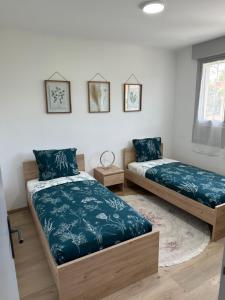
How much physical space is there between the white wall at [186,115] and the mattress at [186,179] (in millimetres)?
464

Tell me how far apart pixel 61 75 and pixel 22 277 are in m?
2.43

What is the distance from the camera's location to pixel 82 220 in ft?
6.12

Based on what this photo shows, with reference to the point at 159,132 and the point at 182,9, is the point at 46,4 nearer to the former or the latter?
the point at 182,9

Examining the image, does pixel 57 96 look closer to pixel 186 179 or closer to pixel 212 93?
pixel 186 179

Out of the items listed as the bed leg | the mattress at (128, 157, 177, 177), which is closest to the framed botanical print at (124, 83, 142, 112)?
the mattress at (128, 157, 177, 177)

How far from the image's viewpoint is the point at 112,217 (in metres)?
1.91

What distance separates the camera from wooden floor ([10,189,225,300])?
166 centimetres

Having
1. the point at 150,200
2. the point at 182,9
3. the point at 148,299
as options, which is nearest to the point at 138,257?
the point at 148,299

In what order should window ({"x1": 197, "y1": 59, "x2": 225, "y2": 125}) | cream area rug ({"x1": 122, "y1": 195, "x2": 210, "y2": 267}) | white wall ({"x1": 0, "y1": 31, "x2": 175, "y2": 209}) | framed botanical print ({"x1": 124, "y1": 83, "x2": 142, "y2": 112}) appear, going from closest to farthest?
cream area rug ({"x1": 122, "y1": 195, "x2": 210, "y2": 267}), white wall ({"x1": 0, "y1": 31, "x2": 175, "y2": 209}), window ({"x1": 197, "y1": 59, "x2": 225, "y2": 125}), framed botanical print ({"x1": 124, "y1": 83, "x2": 142, "y2": 112})

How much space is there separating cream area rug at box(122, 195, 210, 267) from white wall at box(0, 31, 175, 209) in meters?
1.02

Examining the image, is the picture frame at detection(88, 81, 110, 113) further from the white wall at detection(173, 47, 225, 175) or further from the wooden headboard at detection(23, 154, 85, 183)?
the white wall at detection(173, 47, 225, 175)

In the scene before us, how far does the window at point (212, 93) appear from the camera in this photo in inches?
124

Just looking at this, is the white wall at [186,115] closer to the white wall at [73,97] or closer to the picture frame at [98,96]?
the white wall at [73,97]

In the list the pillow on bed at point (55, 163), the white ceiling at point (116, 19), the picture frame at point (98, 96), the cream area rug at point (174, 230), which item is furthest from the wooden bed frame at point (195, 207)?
the white ceiling at point (116, 19)
